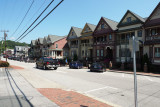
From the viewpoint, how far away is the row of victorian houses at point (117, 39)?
2011cm

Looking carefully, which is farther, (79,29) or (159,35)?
(79,29)

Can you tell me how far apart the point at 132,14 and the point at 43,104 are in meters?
23.7

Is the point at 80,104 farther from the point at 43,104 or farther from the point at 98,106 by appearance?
the point at 43,104

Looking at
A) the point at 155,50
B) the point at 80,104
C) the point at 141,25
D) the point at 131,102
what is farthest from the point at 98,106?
the point at 141,25

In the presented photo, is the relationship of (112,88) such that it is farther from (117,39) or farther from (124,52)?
(117,39)

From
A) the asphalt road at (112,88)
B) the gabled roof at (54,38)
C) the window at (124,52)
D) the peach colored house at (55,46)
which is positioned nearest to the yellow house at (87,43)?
the window at (124,52)

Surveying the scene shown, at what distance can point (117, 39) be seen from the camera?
26.2 metres

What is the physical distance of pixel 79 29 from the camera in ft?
130

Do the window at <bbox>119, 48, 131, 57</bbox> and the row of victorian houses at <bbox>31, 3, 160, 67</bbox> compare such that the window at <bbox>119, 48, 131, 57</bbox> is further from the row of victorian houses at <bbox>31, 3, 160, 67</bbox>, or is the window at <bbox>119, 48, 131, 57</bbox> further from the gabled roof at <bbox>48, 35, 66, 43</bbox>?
the gabled roof at <bbox>48, 35, 66, 43</bbox>

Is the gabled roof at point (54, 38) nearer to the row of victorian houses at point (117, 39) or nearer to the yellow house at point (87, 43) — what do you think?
the row of victorian houses at point (117, 39)

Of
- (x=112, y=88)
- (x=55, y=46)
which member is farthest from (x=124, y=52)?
(x=55, y=46)

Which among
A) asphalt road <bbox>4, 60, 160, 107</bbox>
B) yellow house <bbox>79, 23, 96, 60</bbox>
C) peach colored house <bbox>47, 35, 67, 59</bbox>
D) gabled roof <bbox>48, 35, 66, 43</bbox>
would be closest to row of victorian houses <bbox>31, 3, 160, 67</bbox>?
yellow house <bbox>79, 23, 96, 60</bbox>

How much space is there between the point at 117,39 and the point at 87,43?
8.85 meters

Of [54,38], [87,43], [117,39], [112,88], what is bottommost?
[112,88]
